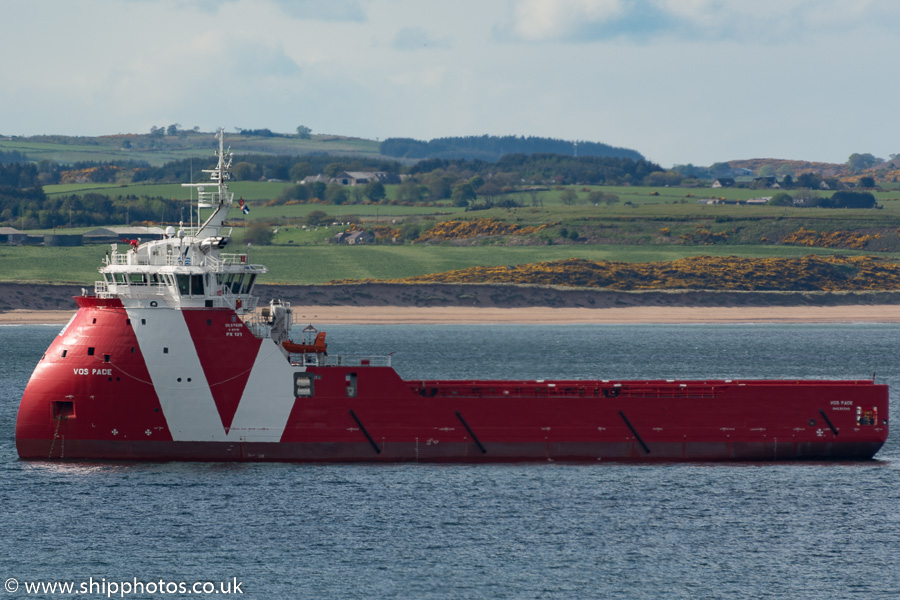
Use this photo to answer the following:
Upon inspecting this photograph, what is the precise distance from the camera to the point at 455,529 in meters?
33.3

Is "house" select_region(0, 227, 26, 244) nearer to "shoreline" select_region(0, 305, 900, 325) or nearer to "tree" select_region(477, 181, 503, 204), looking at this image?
"shoreline" select_region(0, 305, 900, 325)

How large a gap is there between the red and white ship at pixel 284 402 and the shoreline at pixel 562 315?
62.8 metres

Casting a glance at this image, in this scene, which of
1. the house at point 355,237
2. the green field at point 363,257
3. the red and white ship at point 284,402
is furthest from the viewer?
the house at point 355,237

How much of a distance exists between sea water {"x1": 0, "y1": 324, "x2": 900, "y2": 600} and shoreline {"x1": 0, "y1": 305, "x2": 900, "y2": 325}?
6043 cm

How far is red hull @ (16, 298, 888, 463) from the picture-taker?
1517 inches

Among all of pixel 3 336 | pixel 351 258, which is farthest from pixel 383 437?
pixel 351 258

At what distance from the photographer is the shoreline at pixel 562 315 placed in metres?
104

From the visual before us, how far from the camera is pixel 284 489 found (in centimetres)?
3662

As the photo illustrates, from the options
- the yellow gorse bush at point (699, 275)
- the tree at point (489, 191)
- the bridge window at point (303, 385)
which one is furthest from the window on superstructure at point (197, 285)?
the tree at point (489, 191)

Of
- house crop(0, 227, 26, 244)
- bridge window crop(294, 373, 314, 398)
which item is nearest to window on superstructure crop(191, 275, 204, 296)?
bridge window crop(294, 373, 314, 398)

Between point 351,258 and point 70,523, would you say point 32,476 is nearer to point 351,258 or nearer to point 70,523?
point 70,523

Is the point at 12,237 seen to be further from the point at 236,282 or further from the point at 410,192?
the point at 236,282

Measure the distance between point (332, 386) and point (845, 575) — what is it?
16940 millimetres

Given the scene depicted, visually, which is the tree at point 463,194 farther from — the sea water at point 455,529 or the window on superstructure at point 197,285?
the window on superstructure at point 197,285
